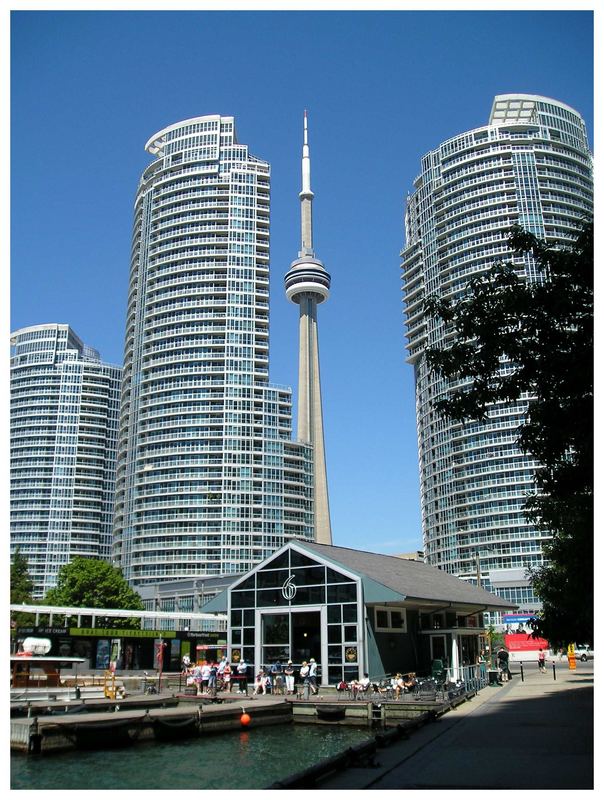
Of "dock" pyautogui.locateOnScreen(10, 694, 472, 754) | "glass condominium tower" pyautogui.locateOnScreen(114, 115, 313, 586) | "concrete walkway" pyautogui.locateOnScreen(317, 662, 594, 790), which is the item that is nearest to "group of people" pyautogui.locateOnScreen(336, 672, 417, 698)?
"dock" pyautogui.locateOnScreen(10, 694, 472, 754)

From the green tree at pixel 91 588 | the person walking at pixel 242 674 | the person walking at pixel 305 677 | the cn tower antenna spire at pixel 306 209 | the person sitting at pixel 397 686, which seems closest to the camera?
the person sitting at pixel 397 686

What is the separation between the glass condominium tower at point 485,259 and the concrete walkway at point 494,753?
10150 cm

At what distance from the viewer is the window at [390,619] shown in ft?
128

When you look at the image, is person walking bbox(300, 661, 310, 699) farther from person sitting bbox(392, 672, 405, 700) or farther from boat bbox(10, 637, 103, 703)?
boat bbox(10, 637, 103, 703)

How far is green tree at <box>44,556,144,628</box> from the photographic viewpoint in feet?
283

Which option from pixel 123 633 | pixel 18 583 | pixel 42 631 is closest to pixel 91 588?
pixel 18 583

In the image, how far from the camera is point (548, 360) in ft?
46.6

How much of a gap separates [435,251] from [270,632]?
4743 inches

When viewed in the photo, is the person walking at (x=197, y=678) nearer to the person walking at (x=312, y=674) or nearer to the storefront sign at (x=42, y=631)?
the person walking at (x=312, y=674)

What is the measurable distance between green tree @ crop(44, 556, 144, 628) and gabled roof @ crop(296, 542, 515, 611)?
47.5 metres

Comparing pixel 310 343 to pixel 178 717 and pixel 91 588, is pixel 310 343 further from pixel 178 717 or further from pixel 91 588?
pixel 178 717

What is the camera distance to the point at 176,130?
152125mm

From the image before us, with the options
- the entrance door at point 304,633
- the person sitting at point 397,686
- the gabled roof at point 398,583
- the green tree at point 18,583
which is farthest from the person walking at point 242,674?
the green tree at point 18,583
